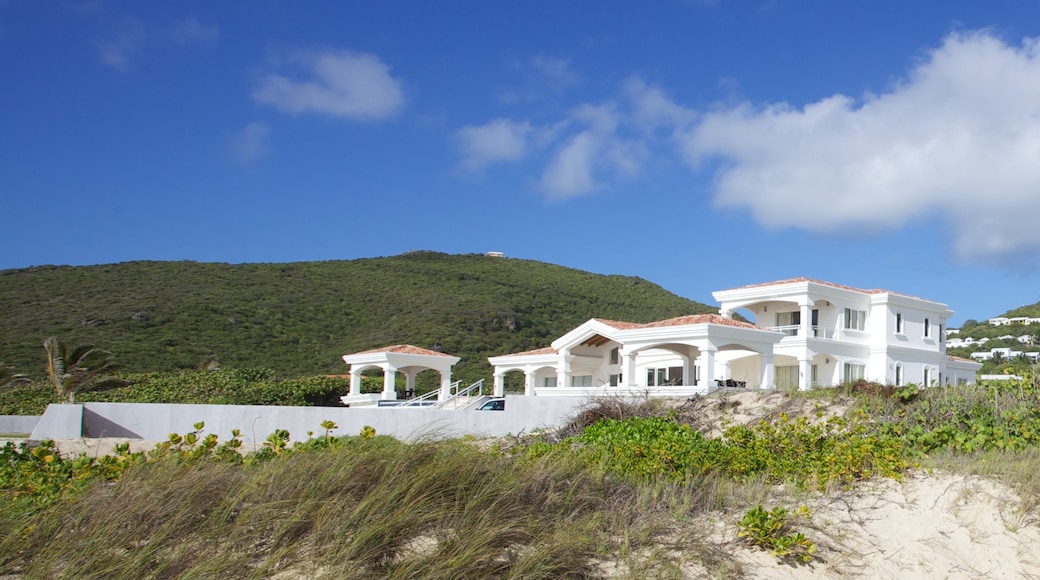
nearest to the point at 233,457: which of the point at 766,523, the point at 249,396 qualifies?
the point at 766,523

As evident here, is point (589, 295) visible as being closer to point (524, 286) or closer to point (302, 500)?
point (524, 286)

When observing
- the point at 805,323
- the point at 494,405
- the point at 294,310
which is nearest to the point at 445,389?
the point at 494,405

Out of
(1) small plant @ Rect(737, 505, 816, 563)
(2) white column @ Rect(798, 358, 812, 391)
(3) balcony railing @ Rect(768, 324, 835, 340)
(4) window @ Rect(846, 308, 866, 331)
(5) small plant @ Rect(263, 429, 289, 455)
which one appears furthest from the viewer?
(4) window @ Rect(846, 308, 866, 331)

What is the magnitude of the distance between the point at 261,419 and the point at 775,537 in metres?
18.0

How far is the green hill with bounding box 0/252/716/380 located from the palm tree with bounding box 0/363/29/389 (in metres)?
5.39

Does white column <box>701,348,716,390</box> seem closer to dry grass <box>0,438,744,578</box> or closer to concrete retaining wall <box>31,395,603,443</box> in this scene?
concrete retaining wall <box>31,395,603,443</box>

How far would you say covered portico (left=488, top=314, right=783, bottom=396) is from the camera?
27547 mm

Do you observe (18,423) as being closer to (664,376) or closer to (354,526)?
(664,376)

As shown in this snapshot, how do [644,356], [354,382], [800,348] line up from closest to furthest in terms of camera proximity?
[800,348], [644,356], [354,382]

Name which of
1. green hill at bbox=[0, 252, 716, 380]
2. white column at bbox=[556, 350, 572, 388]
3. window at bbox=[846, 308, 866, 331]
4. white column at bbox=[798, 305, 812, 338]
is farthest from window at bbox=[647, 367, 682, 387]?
green hill at bbox=[0, 252, 716, 380]

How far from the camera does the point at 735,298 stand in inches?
1473

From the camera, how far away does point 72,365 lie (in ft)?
103

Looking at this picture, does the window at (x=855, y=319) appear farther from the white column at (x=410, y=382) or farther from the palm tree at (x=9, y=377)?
the palm tree at (x=9, y=377)

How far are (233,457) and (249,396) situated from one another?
2412 centimetres
